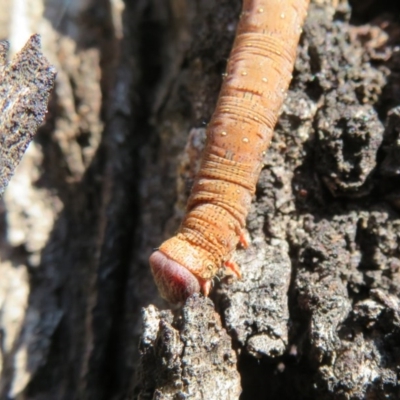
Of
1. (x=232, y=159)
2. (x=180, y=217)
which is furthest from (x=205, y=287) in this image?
(x=232, y=159)

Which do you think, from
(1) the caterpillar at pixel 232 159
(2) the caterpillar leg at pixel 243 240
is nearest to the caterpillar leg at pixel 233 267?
(1) the caterpillar at pixel 232 159

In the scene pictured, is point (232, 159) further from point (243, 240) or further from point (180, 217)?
point (180, 217)

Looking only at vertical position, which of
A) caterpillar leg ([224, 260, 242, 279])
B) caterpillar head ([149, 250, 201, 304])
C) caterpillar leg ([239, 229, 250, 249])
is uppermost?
caterpillar leg ([239, 229, 250, 249])

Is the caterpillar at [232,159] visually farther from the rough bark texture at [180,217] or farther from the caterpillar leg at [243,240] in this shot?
the rough bark texture at [180,217]

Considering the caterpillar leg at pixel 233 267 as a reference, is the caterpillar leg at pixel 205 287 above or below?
below

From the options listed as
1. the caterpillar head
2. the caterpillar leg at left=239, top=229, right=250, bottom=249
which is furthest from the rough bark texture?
the caterpillar head

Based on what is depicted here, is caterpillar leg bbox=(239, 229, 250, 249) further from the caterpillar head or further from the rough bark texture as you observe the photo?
the caterpillar head
